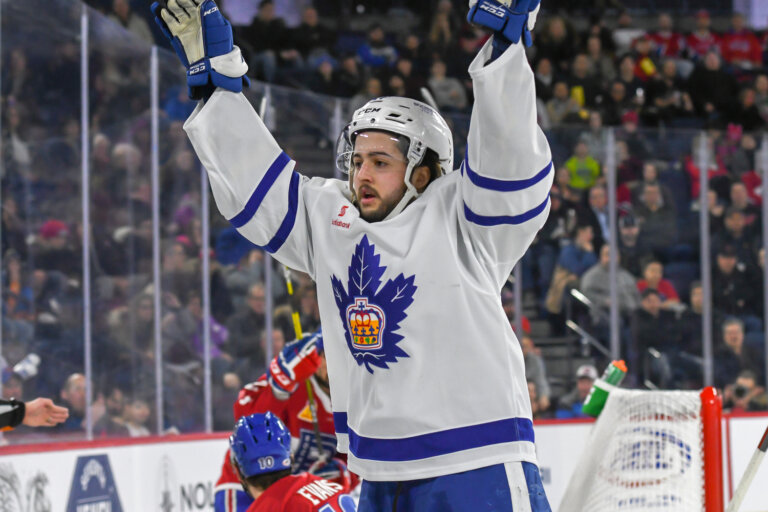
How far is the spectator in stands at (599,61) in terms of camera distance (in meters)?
9.04

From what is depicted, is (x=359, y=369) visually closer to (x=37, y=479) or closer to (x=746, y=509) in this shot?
(x=37, y=479)

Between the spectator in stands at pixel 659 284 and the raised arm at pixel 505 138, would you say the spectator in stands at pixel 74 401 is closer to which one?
the raised arm at pixel 505 138

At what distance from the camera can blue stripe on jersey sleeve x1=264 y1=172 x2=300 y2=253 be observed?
2119mm

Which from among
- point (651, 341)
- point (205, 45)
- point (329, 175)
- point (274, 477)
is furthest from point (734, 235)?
point (205, 45)

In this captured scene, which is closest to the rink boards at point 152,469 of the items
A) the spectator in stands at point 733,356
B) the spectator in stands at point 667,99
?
the spectator in stands at point 733,356

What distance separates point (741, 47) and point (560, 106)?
2.35 metres

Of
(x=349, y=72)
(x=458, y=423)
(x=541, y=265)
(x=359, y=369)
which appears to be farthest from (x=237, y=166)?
(x=349, y=72)

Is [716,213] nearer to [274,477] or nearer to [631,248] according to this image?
[631,248]

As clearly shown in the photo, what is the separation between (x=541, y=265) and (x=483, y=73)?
4.86 metres

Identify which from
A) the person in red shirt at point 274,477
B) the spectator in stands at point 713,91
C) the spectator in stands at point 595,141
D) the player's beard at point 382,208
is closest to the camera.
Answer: the player's beard at point 382,208

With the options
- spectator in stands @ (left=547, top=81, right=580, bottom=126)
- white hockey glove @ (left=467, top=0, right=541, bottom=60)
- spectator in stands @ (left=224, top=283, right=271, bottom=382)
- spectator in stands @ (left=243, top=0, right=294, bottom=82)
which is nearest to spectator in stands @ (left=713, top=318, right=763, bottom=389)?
spectator in stands @ (left=547, top=81, right=580, bottom=126)

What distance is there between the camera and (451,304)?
6.24 feet

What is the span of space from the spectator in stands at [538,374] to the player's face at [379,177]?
4413 millimetres

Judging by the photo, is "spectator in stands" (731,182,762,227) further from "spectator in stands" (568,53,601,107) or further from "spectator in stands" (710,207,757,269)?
"spectator in stands" (568,53,601,107)
